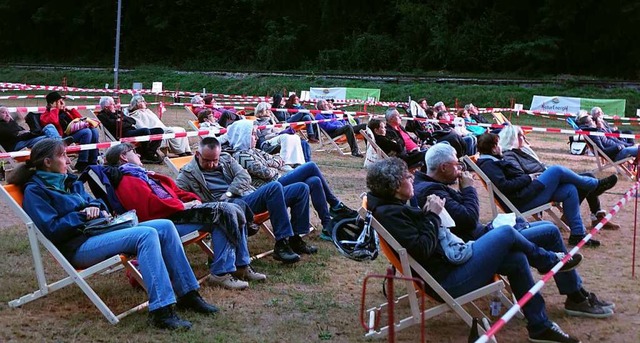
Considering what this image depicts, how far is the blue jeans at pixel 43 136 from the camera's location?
9312mm

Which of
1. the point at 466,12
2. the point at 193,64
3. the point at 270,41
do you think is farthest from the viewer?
the point at 193,64

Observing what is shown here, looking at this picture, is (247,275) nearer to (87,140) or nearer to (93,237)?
(93,237)

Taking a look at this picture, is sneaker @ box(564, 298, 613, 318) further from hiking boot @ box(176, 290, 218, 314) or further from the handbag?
the handbag

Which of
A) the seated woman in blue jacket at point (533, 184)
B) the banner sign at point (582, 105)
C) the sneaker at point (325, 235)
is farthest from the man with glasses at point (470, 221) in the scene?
the banner sign at point (582, 105)

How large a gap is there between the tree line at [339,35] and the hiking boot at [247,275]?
3225 cm

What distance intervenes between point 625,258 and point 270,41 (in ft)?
131

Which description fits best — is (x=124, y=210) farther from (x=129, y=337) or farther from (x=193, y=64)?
(x=193, y=64)

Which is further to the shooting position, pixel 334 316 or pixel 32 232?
pixel 334 316

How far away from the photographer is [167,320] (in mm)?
4227

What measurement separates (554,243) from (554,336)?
2.41 feet

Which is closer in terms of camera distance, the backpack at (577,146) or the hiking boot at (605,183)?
the hiking boot at (605,183)

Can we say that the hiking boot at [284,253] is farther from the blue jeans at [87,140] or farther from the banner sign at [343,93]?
the banner sign at [343,93]

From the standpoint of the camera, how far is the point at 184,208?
5012 millimetres

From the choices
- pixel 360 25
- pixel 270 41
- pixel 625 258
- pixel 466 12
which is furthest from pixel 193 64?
pixel 625 258
